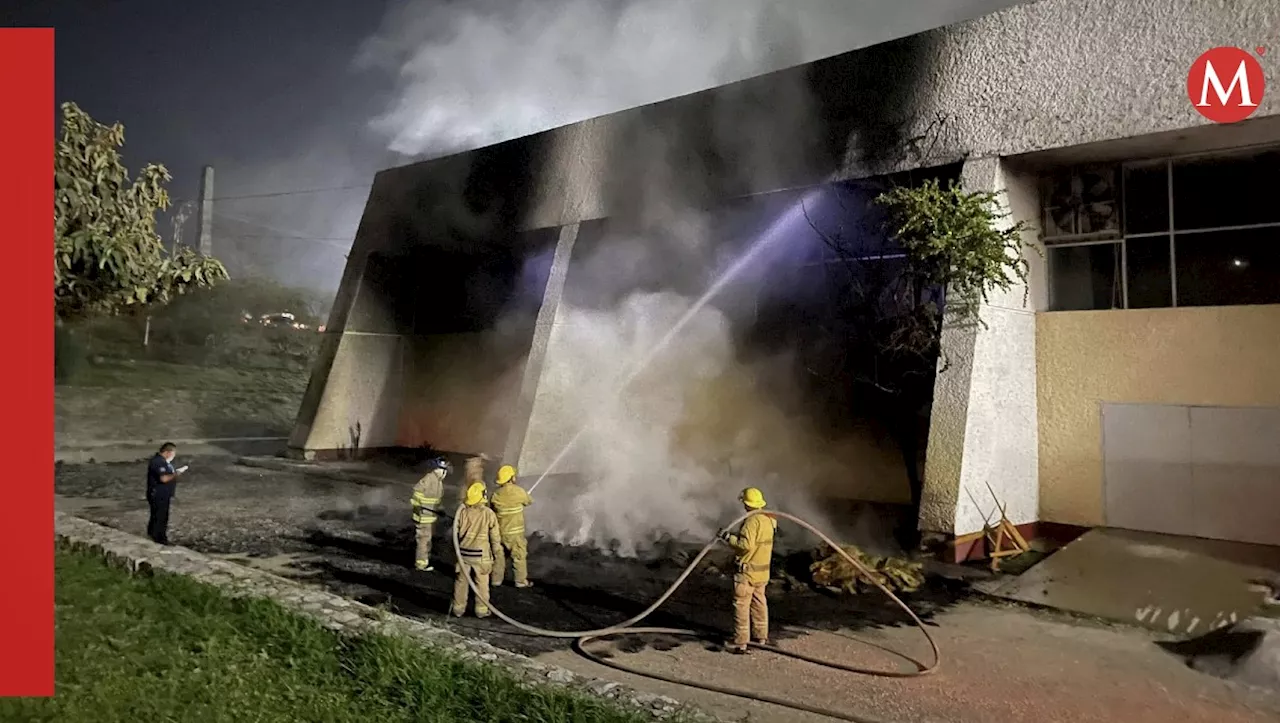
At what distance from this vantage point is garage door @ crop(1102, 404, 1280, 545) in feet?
26.5

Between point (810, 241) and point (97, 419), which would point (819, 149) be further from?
point (97, 419)

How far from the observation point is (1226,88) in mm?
7355

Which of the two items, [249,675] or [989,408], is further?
[989,408]

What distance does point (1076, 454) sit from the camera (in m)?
9.06

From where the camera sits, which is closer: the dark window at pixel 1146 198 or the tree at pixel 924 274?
the tree at pixel 924 274

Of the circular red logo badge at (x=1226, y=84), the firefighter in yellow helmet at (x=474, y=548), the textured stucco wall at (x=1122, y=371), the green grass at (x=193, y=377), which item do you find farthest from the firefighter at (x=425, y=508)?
the green grass at (x=193, y=377)

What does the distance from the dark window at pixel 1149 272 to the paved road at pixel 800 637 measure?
4.31 metres

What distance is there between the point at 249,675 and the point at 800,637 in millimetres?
3996

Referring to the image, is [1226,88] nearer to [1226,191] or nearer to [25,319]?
[1226,191]

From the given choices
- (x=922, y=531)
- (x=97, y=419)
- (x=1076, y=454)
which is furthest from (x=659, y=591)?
(x=97, y=419)

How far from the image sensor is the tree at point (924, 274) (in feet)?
27.3

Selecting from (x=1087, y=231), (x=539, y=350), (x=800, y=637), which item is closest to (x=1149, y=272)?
(x=1087, y=231)

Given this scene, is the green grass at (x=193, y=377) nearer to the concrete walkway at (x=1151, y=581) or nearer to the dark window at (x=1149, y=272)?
the concrete walkway at (x=1151, y=581)

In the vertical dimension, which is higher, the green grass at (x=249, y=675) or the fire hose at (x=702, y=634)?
the green grass at (x=249, y=675)
